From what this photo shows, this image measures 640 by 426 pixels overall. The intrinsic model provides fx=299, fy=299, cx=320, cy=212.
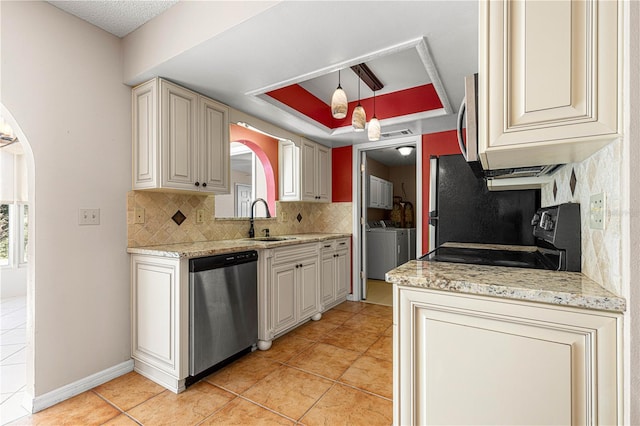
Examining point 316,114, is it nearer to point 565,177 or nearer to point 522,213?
point 522,213

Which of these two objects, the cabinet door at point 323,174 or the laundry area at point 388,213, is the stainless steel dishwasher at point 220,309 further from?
the laundry area at point 388,213

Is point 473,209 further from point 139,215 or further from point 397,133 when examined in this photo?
point 139,215

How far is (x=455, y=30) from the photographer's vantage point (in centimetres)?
158

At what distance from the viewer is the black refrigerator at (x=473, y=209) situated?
203 cm

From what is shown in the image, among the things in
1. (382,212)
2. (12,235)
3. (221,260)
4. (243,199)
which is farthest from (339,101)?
(12,235)

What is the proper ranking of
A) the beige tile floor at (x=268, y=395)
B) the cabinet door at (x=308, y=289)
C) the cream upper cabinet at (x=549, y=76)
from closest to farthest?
the cream upper cabinet at (x=549, y=76) → the beige tile floor at (x=268, y=395) → the cabinet door at (x=308, y=289)

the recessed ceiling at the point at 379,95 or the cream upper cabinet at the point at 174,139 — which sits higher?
the recessed ceiling at the point at 379,95

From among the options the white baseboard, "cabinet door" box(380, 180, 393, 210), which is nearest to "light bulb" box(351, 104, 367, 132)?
the white baseboard

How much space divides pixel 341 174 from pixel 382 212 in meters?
2.80

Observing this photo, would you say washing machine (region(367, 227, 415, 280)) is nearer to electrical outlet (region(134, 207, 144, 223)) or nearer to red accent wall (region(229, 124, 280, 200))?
red accent wall (region(229, 124, 280, 200))

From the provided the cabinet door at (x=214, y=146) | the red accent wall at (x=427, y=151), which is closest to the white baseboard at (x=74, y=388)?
the cabinet door at (x=214, y=146)

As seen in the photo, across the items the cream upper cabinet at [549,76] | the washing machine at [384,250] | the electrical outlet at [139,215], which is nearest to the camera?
the cream upper cabinet at [549,76]

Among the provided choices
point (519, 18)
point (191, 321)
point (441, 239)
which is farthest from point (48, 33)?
point (441, 239)

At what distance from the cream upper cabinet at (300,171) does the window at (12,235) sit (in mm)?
3880
